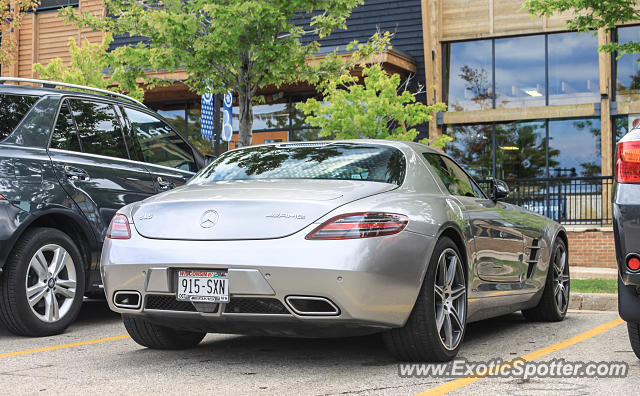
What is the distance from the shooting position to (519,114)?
819 inches

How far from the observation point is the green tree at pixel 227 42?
1118 cm

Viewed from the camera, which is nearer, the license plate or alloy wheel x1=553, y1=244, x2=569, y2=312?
the license plate

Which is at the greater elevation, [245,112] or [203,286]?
[245,112]

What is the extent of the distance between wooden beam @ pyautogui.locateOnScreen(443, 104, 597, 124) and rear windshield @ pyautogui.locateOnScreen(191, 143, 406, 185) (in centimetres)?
1565

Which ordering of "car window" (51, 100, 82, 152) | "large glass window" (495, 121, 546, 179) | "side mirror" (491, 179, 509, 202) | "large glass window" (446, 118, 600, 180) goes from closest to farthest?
"side mirror" (491, 179, 509, 202), "car window" (51, 100, 82, 152), "large glass window" (446, 118, 600, 180), "large glass window" (495, 121, 546, 179)

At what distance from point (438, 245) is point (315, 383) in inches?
45.7

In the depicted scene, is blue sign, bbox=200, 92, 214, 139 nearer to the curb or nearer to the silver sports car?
the curb

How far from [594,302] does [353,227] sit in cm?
541

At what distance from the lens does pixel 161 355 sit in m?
5.45

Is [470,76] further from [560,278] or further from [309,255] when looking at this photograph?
[309,255]

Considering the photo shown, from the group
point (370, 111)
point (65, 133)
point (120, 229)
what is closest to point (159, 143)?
point (65, 133)

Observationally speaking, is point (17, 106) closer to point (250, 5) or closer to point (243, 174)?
point (243, 174)

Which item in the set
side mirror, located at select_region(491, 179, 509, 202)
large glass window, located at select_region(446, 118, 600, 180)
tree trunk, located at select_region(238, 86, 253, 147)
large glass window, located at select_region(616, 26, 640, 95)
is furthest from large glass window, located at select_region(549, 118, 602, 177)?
side mirror, located at select_region(491, 179, 509, 202)

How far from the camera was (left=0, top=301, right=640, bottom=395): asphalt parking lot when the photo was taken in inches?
171
